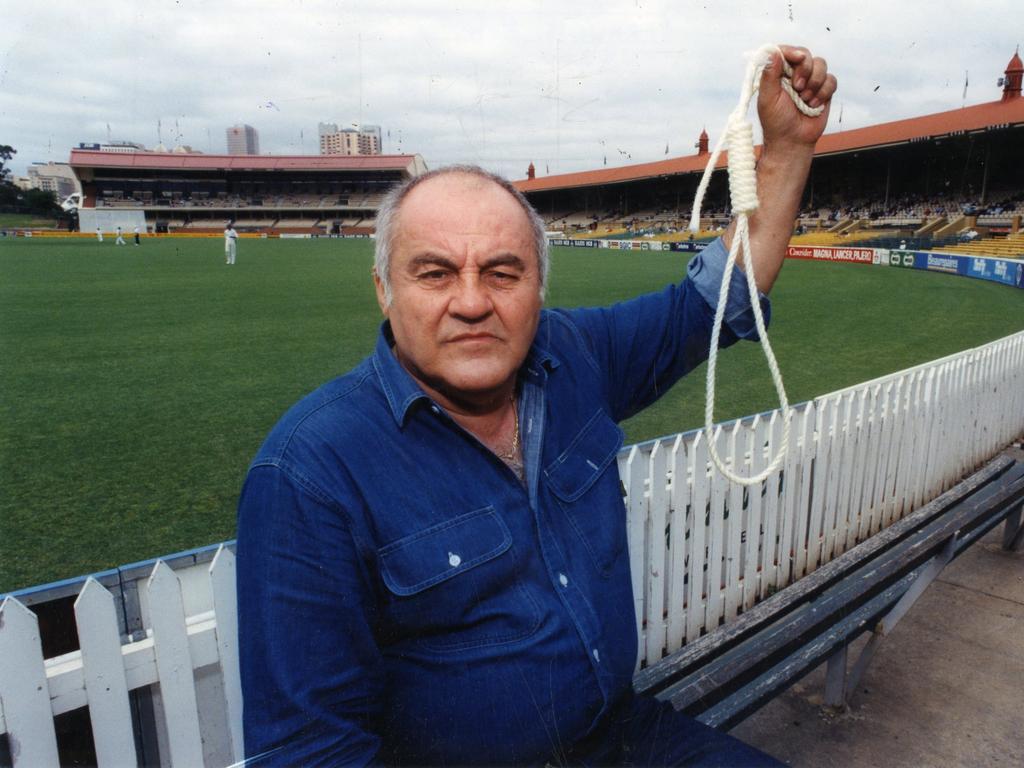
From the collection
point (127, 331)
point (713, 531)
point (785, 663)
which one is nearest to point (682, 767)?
point (785, 663)

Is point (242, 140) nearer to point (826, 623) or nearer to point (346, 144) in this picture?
point (346, 144)

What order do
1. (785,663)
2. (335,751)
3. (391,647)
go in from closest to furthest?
(335,751) < (391,647) < (785,663)

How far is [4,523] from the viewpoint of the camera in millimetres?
3943

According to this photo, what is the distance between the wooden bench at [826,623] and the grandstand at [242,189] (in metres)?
68.3

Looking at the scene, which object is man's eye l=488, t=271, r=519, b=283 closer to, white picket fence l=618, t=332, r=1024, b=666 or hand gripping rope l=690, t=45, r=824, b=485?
hand gripping rope l=690, t=45, r=824, b=485

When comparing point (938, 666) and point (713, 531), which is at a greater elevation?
point (713, 531)

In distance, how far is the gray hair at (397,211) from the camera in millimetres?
1513

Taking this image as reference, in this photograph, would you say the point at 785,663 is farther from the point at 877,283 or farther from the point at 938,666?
the point at 877,283

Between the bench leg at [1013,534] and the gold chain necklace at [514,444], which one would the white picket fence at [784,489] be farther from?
the gold chain necklace at [514,444]

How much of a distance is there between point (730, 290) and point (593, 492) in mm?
670

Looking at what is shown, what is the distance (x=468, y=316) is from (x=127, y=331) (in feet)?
34.6

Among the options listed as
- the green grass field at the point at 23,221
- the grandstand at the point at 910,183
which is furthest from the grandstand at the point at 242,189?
the grandstand at the point at 910,183

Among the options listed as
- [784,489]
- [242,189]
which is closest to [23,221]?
[242,189]

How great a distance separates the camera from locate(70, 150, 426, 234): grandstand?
69.2 m
